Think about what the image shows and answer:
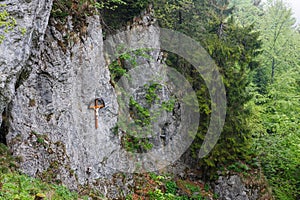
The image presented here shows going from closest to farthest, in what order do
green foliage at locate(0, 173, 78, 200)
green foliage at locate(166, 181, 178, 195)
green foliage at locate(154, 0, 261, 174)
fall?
green foliage at locate(0, 173, 78, 200) → green foliage at locate(166, 181, 178, 195) → green foliage at locate(154, 0, 261, 174)

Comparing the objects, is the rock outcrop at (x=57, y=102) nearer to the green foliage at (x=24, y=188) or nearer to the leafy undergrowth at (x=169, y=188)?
the green foliage at (x=24, y=188)

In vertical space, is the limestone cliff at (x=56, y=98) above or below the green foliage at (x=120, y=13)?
below

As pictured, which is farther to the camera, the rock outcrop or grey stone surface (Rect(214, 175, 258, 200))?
grey stone surface (Rect(214, 175, 258, 200))

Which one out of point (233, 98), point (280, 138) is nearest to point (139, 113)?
point (233, 98)

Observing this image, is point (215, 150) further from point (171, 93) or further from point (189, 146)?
point (171, 93)

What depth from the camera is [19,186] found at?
503 cm

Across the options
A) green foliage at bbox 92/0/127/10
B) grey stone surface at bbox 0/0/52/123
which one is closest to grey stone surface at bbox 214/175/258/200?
green foliage at bbox 92/0/127/10

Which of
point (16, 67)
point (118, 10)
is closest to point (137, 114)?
point (118, 10)

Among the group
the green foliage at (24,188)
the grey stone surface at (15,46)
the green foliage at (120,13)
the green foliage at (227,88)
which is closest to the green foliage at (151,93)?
the green foliage at (227,88)

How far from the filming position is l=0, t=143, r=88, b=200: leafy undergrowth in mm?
4711

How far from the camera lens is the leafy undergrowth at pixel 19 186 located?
15.5 feet

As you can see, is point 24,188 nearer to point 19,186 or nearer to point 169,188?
point 19,186

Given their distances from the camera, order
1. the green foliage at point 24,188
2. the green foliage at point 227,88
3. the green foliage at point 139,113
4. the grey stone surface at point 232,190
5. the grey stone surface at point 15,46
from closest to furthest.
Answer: the grey stone surface at point 15,46, the green foliage at point 24,188, the green foliage at point 139,113, the green foliage at point 227,88, the grey stone surface at point 232,190

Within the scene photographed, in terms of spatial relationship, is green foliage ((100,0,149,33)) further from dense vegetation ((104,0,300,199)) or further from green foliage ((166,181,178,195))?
green foliage ((166,181,178,195))
